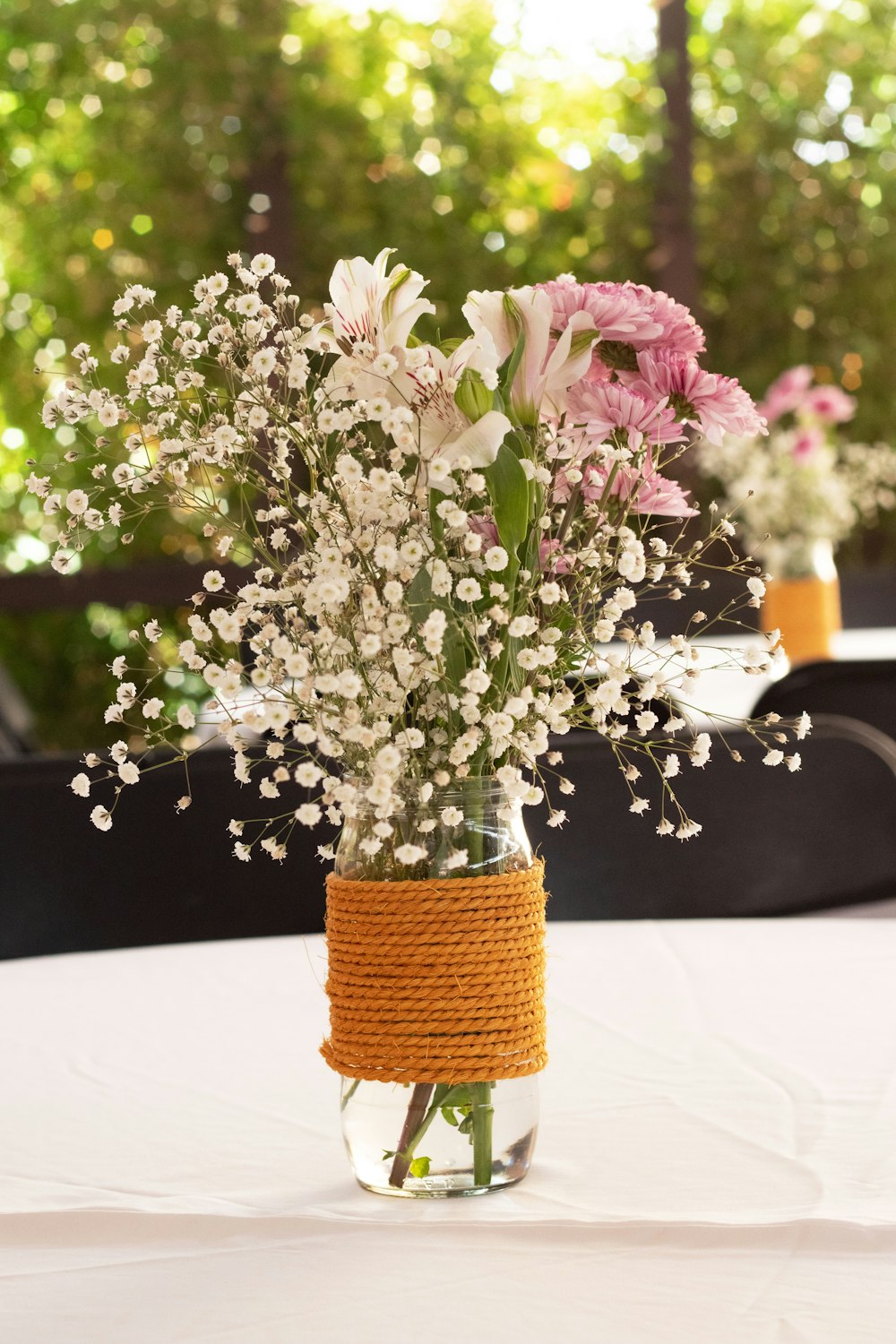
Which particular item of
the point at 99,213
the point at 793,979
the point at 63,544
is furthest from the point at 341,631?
the point at 99,213

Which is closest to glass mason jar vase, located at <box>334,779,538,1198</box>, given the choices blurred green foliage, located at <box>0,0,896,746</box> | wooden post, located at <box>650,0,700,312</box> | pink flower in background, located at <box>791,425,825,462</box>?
pink flower in background, located at <box>791,425,825,462</box>

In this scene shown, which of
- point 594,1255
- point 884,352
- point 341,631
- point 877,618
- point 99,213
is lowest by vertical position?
point 594,1255

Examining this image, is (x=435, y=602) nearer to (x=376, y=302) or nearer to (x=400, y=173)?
(x=376, y=302)

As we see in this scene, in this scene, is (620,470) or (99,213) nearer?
(620,470)

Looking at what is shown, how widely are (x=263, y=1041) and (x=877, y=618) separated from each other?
4445 millimetres

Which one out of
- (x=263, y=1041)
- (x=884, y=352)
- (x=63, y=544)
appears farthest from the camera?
(x=884, y=352)

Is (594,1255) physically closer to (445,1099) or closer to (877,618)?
(445,1099)

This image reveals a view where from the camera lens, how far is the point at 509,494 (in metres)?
0.73

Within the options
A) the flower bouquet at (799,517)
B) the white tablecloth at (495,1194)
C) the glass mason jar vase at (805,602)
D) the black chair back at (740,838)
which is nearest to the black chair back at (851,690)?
the black chair back at (740,838)

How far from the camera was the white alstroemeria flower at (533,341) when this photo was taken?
0.74 metres

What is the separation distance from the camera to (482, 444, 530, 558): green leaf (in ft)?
2.41

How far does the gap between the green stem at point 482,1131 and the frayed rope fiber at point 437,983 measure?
0.02m

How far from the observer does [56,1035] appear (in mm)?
1096

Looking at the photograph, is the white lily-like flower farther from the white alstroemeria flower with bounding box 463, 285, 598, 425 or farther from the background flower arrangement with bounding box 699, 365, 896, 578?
the background flower arrangement with bounding box 699, 365, 896, 578
